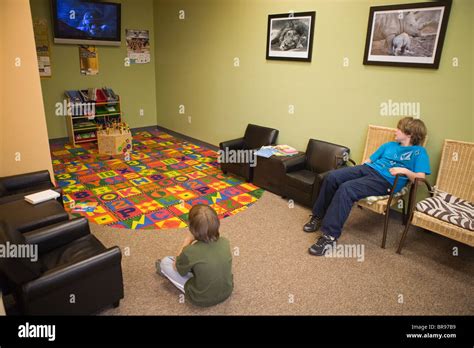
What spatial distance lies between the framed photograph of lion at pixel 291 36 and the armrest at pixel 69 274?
3331 mm

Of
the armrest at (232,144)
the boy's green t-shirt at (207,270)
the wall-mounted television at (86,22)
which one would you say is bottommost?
the boy's green t-shirt at (207,270)

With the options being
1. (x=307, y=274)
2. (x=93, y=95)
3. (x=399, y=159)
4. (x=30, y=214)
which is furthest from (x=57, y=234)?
(x=93, y=95)

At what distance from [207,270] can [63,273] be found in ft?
2.79

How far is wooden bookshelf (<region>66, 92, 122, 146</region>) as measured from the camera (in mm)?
5793

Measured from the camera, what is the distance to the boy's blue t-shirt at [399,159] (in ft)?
9.67

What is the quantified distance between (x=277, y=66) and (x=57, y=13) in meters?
3.77

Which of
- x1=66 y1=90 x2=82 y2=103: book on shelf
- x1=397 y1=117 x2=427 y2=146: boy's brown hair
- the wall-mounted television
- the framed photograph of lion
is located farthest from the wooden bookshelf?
x1=397 y1=117 x2=427 y2=146: boy's brown hair

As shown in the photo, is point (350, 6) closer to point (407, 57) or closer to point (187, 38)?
point (407, 57)

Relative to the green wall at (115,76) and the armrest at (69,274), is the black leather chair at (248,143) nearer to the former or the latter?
the armrest at (69,274)

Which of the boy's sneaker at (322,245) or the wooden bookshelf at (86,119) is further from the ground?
the wooden bookshelf at (86,119)

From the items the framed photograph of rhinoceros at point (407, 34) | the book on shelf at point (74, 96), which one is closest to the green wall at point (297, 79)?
the framed photograph of rhinoceros at point (407, 34)

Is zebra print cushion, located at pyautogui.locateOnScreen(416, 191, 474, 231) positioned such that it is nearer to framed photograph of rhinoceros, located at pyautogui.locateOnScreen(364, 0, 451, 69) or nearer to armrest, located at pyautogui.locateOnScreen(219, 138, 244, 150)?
framed photograph of rhinoceros, located at pyautogui.locateOnScreen(364, 0, 451, 69)

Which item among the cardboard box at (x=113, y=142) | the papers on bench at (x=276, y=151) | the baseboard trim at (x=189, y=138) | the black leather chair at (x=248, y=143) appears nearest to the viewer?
the papers on bench at (x=276, y=151)

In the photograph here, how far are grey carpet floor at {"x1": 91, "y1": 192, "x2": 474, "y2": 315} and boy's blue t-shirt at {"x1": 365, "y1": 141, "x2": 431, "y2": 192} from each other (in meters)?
0.65
